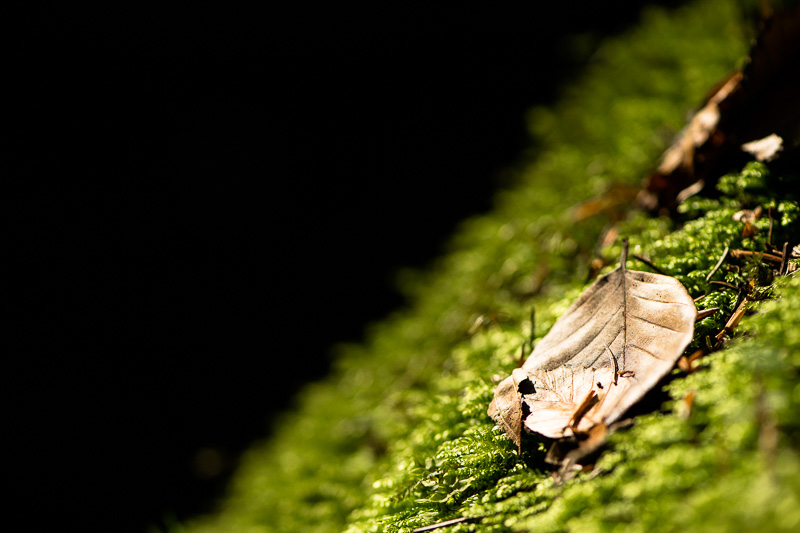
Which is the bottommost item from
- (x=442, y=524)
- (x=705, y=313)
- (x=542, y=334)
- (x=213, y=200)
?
(x=442, y=524)

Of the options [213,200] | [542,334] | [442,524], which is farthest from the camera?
[213,200]

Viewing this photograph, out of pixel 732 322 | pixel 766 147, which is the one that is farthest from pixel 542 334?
pixel 766 147

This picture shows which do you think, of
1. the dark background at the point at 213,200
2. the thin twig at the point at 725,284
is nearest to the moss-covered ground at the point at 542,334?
the thin twig at the point at 725,284

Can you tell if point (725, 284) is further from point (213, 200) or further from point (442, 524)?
point (213, 200)

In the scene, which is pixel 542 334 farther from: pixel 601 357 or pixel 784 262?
pixel 784 262

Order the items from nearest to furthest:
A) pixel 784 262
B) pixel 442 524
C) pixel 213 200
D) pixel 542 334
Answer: pixel 442 524 → pixel 784 262 → pixel 542 334 → pixel 213 200

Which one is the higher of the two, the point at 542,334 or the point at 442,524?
the point at 542,334

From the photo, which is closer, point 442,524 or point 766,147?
point 442,524
